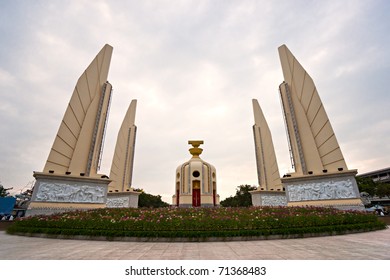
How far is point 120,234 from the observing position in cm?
634

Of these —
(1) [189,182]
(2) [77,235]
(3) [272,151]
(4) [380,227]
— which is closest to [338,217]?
(4) [380,227]

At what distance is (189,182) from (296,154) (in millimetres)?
14593

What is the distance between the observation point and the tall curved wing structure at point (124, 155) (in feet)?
71.5

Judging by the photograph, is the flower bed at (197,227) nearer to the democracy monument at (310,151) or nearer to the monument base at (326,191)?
the monument base at (326,191)

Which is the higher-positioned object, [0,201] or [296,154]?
[296,154]

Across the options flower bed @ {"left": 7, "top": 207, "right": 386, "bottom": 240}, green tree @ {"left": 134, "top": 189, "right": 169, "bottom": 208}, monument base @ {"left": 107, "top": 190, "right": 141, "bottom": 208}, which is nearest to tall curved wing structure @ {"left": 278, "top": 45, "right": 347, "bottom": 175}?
flower bed @ {"left": 7, "top": 207, "right": 386, "bottom": 240}

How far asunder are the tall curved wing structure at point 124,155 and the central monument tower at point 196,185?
22.2 ft

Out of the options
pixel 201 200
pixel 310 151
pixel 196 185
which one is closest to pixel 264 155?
pixel 196 185

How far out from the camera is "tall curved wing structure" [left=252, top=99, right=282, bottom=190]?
22.1m

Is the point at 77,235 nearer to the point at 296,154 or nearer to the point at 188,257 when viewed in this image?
the point at 188,257

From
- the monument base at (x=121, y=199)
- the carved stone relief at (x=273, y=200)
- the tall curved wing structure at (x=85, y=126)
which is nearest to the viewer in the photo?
the tall curved wing structure at (x=85, y=126)

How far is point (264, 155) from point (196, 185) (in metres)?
9.26

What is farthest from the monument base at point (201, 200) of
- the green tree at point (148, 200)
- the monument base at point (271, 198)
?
the green tree at point (148, 200)

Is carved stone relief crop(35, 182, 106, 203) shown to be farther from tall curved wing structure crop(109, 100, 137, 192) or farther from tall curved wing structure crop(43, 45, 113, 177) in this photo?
tall curved wing structure crop(109, 100, 137, 192)
